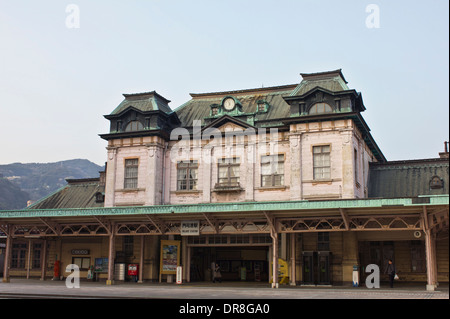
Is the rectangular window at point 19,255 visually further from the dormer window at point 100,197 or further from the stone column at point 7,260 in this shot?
the stone column at point 7,260

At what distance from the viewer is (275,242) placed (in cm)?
2681

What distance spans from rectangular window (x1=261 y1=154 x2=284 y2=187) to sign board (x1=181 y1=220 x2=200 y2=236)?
5748 mm

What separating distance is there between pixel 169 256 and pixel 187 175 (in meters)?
5.48

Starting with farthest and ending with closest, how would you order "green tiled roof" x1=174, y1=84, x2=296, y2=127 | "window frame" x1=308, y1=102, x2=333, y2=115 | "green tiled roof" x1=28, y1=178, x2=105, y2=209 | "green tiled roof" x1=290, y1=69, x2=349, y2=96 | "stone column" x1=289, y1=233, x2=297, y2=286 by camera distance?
"green tiled roof" x1=28, y1=178, x2=105, y2=209 → "green tiled roof" x1=174, y1=84, x2=296, y2=127 → "green tiled roof" x1=290, y1=69, x2=349, y2=96 → "window frame" x1=308, y1=102, x2=333, y2=115 → "stone column" x1=289, y1=233, x2=297, y2=286

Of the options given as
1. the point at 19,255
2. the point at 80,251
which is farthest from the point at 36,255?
the point at 80,251

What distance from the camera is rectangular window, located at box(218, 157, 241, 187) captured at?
33.8m

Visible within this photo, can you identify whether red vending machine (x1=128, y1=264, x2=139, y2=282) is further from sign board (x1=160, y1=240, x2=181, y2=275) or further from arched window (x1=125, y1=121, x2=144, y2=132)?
arched window (x1=125, y1=121, x2=144, y2=132)

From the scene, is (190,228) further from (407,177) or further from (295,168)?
(407,177)

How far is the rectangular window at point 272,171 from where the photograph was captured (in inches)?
1292

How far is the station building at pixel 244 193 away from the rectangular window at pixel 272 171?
7 cm

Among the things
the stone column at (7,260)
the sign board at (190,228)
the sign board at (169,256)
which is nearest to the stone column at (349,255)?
the sign board at (190,228)

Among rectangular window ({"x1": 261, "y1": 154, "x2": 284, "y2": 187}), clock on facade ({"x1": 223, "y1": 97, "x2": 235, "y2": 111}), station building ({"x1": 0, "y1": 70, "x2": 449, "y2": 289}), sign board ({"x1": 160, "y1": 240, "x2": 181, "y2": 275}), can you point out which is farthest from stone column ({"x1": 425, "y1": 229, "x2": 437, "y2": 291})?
clock on facade ({"x1": 223, "y1": 97, "x2": 235, "y2": 111})
